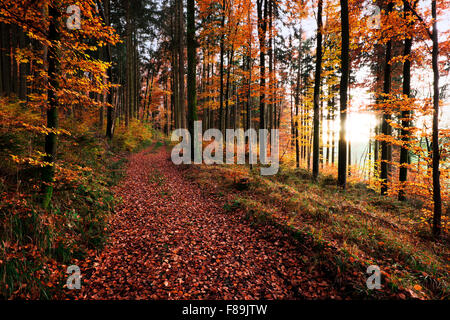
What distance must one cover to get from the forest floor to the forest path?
0.6 inches

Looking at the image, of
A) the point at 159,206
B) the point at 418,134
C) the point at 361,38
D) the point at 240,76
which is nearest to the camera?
the point at 418,134

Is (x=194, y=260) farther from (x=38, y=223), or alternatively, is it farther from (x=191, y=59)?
(x=191, y=59)

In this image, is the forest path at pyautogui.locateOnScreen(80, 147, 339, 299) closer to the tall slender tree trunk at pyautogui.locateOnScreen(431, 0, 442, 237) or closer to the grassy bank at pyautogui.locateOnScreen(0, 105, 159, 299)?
the grassy bank at pyautogui.locateOnScreen(0, 105, 159, 299)

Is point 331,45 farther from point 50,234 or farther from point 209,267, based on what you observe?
point 50,234

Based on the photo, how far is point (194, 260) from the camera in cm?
404

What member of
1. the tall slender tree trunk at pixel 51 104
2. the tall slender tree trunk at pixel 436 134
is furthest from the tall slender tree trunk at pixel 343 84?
the tall slender tree trunk at pixel 51 104

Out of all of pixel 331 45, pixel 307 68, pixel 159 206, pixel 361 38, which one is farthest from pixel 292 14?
pixel 159 206

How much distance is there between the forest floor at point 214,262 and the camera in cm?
325

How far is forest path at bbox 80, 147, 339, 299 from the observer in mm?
3279

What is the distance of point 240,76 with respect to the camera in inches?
599

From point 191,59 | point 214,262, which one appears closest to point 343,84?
point 191,59

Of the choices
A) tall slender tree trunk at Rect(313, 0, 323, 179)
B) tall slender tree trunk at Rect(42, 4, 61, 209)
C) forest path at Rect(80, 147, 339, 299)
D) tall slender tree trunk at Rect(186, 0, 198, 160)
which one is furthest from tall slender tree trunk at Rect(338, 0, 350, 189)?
tall slender tree trunk at Rect(42, 4, 61, 209)

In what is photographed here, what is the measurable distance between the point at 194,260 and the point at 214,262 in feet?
1.51
